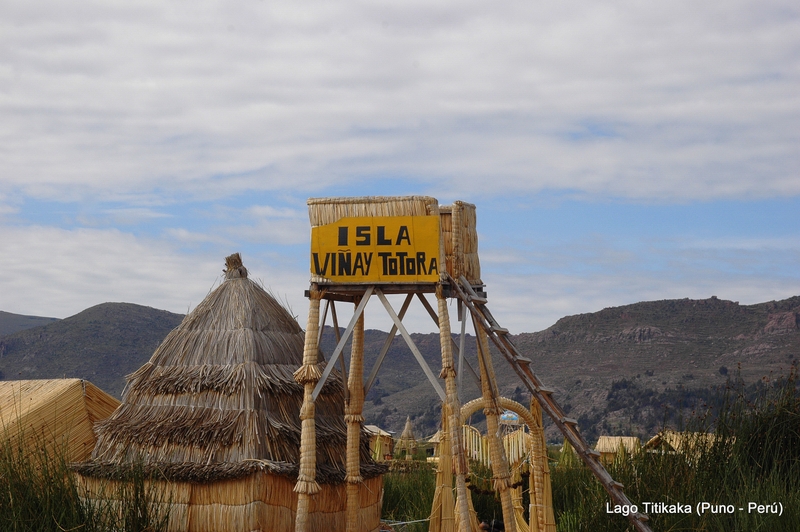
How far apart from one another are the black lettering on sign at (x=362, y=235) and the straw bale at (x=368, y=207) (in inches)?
8.5

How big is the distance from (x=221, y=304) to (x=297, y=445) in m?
3.09

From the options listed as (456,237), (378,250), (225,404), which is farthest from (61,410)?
(456,237)

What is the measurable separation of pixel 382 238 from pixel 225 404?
3.92 meters

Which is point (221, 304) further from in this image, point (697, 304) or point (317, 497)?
point (697, 304)

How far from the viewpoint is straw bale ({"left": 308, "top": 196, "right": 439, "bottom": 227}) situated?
45.0 ft

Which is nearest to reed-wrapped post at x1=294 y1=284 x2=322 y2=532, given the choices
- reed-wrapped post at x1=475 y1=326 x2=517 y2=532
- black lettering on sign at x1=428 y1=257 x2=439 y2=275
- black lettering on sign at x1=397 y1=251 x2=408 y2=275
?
black lettering on sign at x1=397 y1=251 x2=408 y2=275

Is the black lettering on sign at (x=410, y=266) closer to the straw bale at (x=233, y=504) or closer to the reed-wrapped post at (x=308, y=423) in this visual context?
the reed-wrapped post at (x=308, y=423)

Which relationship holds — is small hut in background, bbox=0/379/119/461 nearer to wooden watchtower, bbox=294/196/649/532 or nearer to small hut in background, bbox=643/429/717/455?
wooden watchtower, bbox=294/196/649/532

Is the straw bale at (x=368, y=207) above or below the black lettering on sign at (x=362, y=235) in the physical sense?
above

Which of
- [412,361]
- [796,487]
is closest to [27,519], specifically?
[796,487]

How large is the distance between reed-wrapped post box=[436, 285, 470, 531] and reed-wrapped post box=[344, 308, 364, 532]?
1.96 metres

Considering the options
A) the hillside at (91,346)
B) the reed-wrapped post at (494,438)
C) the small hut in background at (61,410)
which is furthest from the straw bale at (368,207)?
the hillside at (91,346)

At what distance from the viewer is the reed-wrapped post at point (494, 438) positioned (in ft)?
44.8

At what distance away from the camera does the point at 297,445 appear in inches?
604
